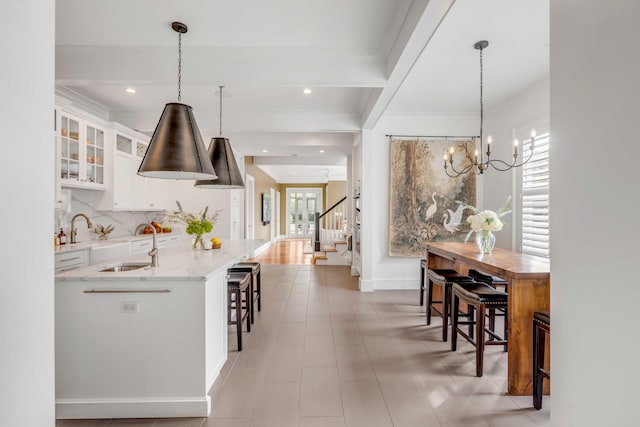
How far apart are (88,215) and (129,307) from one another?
10.9 feet

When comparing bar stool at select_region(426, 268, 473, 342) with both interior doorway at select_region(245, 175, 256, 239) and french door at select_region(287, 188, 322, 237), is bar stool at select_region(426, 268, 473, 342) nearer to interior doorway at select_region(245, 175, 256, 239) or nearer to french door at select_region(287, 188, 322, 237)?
interior doorway at select_region(245, 175, 256, 239)

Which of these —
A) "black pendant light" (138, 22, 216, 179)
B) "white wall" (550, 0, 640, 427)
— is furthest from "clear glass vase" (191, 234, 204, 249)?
"white wall" (550, 0, 640, 427)

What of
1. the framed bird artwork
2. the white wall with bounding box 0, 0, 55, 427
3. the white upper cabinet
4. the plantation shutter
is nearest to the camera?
the white wall with bounding box 0, 0, 55, 427

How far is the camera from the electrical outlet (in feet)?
6.56

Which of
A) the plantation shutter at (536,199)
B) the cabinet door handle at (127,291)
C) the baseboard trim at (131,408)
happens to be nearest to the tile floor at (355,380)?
the baseboard trim at (131,408)

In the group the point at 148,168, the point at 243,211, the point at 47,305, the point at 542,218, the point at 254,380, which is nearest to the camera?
the point at 47,305

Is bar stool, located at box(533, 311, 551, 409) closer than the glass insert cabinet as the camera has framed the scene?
Yes

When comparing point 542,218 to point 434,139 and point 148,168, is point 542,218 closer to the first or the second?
point 434,139

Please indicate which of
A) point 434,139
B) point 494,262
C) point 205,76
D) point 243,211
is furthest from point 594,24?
point 243,211

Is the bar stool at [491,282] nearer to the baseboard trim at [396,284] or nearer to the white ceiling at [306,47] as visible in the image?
the baseboard trim at [396,284]

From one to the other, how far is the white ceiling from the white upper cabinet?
68cm

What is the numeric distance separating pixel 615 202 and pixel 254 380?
236cm

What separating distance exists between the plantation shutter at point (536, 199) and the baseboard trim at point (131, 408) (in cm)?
387

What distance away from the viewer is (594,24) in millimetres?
908
